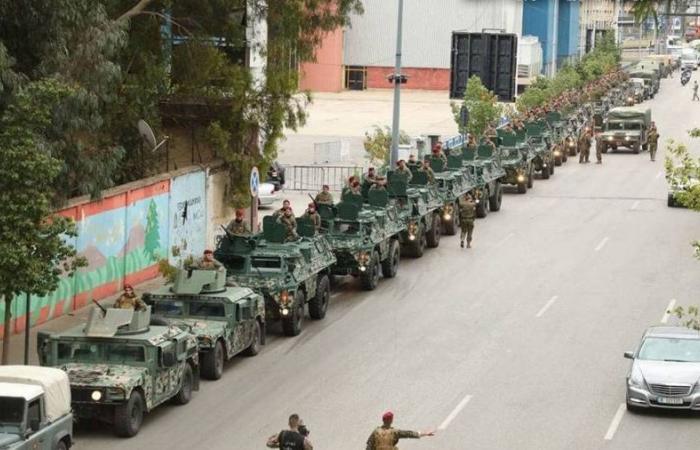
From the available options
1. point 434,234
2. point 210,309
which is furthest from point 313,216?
point 434,234

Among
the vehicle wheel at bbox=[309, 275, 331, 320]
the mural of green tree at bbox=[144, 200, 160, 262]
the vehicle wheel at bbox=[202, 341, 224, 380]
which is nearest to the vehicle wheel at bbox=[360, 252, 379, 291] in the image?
the vehicle wheel at bbox=[309, 275, 331, 320]

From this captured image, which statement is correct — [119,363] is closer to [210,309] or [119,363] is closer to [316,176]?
[210,309]

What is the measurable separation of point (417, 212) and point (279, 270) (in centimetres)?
991

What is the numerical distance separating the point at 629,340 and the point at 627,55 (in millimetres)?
125396

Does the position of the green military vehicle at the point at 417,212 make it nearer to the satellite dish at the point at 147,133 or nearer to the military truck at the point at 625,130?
the satellite dish at the point at 147,133

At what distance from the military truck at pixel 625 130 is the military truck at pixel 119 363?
45052 mm

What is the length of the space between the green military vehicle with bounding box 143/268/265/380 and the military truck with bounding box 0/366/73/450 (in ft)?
19.3

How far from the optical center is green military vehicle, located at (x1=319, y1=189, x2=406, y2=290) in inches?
1389

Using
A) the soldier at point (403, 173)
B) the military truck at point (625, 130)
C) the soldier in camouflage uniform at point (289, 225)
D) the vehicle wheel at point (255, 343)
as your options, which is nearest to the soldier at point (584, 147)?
the military truck at point (625, 130)

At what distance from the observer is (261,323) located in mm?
29609

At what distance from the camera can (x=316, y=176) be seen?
Result: 59438 mm

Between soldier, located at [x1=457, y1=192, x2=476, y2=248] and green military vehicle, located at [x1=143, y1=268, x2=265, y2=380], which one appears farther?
soldier, located at [x1=457, y1=192, x2=476, y2=248]

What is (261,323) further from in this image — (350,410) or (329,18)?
(329,18)

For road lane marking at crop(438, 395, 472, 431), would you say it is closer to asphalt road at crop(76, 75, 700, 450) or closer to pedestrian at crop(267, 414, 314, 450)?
asphalt road at crop(76, 75, 700, 450)
